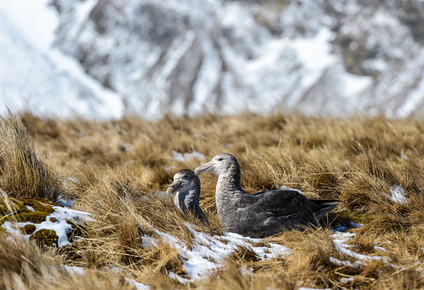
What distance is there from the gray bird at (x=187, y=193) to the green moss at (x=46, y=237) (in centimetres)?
120

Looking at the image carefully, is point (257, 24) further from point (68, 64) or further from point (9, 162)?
point (9, 162)

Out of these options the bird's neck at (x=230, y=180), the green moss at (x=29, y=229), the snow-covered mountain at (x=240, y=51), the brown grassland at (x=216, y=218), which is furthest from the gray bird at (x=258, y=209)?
the snow-covered mountain at (x=240, y=51)

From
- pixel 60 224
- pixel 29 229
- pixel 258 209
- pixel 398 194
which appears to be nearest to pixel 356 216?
pixel 398 194

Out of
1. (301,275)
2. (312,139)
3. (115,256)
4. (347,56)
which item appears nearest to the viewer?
(301,275)

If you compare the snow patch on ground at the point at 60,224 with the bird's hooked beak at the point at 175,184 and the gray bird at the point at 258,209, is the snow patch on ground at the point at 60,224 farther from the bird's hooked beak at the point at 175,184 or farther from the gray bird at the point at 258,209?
the gray bird at the point at 258,209

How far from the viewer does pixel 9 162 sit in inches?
135

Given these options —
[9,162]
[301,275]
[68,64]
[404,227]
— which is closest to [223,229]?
[301,275]

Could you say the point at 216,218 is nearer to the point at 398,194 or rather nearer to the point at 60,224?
the point at 60,224

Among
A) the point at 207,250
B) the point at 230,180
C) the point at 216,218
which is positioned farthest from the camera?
the point at 216,218

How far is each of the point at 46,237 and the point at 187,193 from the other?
1368mm

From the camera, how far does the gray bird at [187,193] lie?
3.62 m

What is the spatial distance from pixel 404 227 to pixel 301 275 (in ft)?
4.95

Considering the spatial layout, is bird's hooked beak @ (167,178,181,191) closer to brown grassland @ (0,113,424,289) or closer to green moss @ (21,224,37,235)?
brown grassland @ (0,113,424,289)

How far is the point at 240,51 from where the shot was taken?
6406cm
